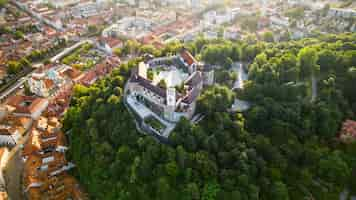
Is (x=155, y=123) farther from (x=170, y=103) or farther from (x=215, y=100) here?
(x=215, y=100)

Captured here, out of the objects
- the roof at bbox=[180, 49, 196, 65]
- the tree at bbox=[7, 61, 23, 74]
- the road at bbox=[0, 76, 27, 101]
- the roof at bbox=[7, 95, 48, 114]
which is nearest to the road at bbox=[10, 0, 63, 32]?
the tree at bbox=[7, 61, 23, 74]

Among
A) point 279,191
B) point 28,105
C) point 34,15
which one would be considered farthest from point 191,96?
point 34,15

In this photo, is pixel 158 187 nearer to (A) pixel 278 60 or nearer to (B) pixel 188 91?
(B) pixel 188 91

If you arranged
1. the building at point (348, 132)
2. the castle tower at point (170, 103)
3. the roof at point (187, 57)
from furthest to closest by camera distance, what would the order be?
the roof at point (187, 57) → the building at point (348, 132) → the castle tower at point (170, 103)

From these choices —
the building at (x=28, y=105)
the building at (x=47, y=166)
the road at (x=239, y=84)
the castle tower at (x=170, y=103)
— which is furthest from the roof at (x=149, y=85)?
the building at (x=28, y=105)

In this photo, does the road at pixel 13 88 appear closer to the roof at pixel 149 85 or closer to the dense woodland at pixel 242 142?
the dense woodland at pixel 242 142

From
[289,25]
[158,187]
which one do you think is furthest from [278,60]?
[289,25]

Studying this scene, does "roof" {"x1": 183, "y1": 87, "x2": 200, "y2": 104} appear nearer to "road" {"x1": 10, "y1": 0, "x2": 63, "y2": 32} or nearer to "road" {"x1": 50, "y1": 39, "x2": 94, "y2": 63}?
"road" {"x1": 50, "y1": 39, "x2": 94, "y2": 63}

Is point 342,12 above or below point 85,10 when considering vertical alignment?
below
